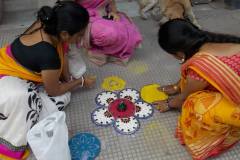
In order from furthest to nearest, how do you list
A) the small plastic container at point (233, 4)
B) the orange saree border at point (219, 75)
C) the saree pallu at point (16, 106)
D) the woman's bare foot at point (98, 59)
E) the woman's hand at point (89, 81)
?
1. the small plastic container at point (233, 4)
2. the woman's bare foot at point (98, 59)
3. the woman's hand at point (89, 81)
4. the saree pallu at point (16, 106)
5. the orange saree border at point (219, 75)

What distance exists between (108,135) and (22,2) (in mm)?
1865

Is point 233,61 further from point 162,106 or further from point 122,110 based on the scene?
point 122,110

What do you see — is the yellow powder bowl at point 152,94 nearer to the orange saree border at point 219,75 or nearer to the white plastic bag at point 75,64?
the white plastic bag at point 75,64

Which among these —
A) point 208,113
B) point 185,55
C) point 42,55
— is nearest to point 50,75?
point 42,55

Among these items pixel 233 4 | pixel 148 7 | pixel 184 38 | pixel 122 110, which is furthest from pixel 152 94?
pixel 233 4

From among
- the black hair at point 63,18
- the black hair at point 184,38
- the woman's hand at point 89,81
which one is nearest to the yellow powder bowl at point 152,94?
the woman's hand at point 89,81

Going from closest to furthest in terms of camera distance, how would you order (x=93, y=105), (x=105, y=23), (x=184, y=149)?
(x=184, y=149)
(x=93, y=105)
(x=105, y=23)

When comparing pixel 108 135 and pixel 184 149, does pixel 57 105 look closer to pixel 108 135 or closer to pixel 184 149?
pixel 108 135

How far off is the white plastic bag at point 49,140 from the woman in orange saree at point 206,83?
599 mm

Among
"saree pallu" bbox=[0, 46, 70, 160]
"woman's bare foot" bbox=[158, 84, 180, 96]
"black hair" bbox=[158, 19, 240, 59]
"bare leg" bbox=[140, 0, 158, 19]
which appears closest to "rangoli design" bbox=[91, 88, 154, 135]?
"woman's bare foot" bbox=[158, 84, 180, 96]

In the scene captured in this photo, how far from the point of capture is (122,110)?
6.02 feet

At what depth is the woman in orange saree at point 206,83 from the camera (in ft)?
4.49

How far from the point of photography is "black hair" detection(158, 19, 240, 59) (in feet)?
4.61

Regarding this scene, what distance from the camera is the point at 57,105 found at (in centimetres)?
177
